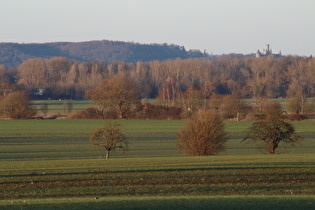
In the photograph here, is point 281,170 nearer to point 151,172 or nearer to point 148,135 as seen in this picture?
point 151,172

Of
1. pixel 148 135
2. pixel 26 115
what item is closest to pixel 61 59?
pixel 26 115

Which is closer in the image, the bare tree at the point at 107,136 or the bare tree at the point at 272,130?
the bare tree at the point at 107,136

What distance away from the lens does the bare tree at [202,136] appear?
3017 cm

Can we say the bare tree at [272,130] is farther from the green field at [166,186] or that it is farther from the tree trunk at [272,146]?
the green field at [166,186]

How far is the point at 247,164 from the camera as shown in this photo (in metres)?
20.1

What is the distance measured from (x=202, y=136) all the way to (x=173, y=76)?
115080mm

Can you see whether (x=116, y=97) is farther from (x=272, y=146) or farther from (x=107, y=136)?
(x=272, y=146)

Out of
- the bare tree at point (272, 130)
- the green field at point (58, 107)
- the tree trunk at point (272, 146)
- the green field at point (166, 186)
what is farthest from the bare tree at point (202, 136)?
the green field at point (58, 107)

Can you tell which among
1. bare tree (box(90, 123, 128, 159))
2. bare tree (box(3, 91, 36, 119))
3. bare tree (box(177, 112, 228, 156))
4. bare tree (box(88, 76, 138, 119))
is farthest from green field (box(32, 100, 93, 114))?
bare tree (box(177, 112, 228, 156))

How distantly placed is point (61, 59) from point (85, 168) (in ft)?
498

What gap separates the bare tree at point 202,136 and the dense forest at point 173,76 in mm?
86339

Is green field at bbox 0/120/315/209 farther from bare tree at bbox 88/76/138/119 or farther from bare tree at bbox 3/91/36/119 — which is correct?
bare tree at bbox 88/76/138/119

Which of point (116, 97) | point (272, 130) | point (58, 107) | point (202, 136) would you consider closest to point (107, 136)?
point (202, 136)

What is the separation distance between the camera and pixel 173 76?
145m
